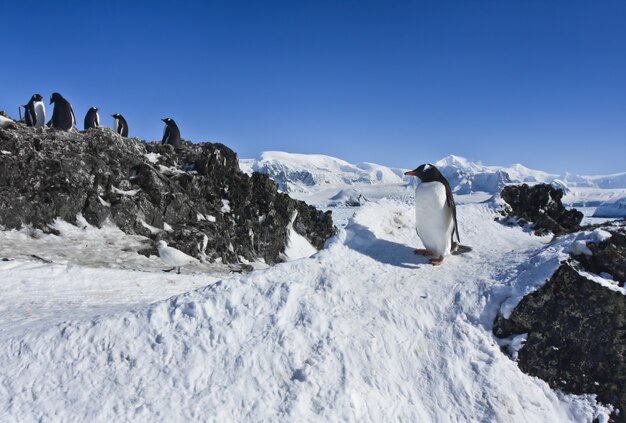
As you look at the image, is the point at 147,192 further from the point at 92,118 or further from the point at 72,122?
the point at 92,118

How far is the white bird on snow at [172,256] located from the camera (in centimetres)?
1627

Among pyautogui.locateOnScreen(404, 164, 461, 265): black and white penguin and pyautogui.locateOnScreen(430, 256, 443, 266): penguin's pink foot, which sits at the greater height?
pyautogui.locateOnScreen(404, 164, 461, 265): black and white penguin

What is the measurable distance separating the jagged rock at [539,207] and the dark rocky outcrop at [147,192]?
1246 cm

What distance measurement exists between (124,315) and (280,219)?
22482mm

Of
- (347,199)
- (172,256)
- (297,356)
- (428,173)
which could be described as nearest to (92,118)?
(172,256)

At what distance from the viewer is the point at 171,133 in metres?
27.2

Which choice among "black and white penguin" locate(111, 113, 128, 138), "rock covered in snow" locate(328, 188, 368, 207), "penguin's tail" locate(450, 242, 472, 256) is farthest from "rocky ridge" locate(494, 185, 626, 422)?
"rock covered in snow" locate(328, 188, 368, 207)

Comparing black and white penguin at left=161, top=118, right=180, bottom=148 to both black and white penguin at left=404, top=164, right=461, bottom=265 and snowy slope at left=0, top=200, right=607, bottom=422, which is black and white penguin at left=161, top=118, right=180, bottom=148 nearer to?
snowy slope at left=0, top=200, right=607, bottom=422

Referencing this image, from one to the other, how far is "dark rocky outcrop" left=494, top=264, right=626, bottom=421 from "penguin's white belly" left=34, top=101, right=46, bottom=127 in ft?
75.3

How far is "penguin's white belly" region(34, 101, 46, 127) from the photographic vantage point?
21141 millimetres

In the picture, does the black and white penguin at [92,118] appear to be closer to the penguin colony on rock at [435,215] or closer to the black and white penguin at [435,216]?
the penguin colony on rock at [435,215]

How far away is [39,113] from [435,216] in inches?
839

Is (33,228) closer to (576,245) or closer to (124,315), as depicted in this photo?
(124,315)

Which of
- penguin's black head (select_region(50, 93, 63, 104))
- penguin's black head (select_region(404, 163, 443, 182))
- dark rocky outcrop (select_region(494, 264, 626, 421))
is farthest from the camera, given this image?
penguin's black head (select_region(50, 93, 63, 104))
